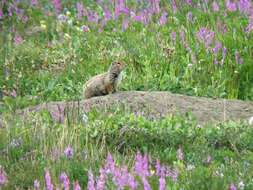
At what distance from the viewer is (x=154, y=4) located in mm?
11336

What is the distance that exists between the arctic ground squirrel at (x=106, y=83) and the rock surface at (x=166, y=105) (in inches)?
4.8

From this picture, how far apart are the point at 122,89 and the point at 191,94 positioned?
2.73ft

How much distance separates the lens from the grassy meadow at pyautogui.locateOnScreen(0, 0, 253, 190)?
213 inches

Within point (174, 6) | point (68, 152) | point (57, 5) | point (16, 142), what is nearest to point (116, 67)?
point (16, 142)

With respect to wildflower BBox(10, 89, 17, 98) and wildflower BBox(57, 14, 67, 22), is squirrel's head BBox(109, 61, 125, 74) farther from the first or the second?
wildflower BBox(57, 14, 67, 22)

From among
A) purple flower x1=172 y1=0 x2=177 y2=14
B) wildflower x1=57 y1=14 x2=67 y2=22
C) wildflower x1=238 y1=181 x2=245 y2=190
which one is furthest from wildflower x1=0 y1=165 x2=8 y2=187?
wildflower x1=57 y1=14 x2=67 y2=22

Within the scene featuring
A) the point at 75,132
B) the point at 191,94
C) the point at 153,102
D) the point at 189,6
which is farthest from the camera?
the point at 189,6

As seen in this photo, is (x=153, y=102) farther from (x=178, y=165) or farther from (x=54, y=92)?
(x=178, y=165)

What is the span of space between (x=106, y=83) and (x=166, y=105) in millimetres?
762

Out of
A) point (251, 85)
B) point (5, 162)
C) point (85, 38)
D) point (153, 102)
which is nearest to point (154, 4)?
point (85, 38)

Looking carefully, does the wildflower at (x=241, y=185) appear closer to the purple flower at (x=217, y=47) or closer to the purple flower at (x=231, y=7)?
the purple flower at (x=217, y=47)

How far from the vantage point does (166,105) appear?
25.7 feet

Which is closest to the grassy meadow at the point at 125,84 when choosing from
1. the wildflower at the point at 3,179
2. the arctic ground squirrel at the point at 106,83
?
the wildflower at the point at 3,179

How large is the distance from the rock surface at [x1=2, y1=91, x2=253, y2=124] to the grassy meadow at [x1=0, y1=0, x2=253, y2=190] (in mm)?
286
